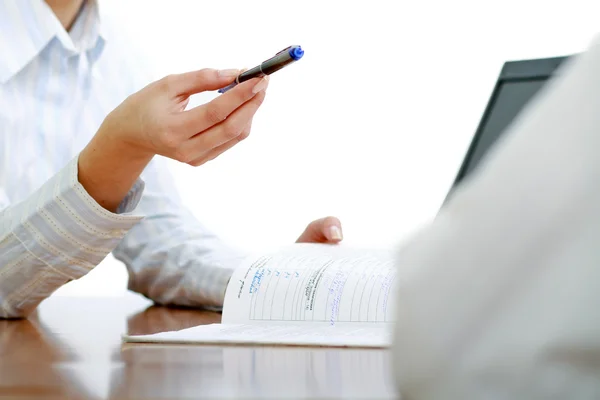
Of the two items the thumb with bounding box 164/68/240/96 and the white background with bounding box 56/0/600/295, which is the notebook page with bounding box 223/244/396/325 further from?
the white background with bounding box 56/0/600/295

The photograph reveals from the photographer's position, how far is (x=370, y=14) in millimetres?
2938

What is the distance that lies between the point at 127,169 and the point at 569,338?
2.34 feet

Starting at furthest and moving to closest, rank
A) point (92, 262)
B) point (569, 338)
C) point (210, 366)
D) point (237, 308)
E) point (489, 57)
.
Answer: point (489, 57) < point (92, 262) < point (237, 308) < point (210, 366) < point (569, 338)

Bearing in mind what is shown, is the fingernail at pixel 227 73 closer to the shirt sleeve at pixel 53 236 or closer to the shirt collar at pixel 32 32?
the shirt sleeve at pixel 53 236

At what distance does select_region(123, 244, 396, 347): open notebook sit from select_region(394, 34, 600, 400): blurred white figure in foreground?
1.38 ft

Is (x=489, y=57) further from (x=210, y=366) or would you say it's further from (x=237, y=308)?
(x=210, y=366)

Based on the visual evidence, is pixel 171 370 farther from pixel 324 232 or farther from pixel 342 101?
pixel 342 101

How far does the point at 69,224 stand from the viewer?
919 mm

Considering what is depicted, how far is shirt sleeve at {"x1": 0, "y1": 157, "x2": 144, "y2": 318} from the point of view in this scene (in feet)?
2.99

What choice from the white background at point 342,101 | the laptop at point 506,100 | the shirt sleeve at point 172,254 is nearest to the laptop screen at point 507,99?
the laptop at point 506,100

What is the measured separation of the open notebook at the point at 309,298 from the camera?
77cm

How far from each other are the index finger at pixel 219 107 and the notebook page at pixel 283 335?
0.69 ft

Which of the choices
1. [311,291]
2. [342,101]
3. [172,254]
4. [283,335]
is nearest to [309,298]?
[311,291]

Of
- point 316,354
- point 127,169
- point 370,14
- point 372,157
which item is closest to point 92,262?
point 127,169
